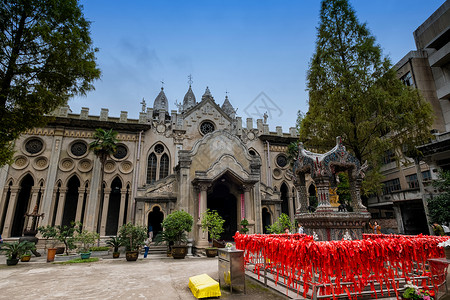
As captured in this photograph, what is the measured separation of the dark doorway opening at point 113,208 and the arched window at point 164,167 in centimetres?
505

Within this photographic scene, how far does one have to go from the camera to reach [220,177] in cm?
2200

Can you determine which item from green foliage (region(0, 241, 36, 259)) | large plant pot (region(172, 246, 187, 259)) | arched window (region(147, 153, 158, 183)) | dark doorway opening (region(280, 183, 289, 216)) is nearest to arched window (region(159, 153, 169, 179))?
arched window (region(147, 153, 158, 183))

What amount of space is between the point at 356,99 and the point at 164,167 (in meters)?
22.8

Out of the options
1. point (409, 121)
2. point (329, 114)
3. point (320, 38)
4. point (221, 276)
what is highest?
point (320, 38)

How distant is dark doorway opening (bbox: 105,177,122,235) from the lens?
29.1m

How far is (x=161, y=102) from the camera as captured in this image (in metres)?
54.2

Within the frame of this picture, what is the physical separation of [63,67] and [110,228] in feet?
73.8

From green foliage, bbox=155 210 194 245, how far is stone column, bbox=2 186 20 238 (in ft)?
62.1

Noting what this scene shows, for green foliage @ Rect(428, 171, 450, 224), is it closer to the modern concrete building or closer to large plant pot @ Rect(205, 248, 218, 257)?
the modern concrete building

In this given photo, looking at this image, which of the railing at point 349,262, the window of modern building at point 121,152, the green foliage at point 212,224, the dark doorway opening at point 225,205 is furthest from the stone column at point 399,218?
the window of modern building at point 121,152

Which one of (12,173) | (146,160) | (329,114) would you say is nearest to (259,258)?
(329,114)

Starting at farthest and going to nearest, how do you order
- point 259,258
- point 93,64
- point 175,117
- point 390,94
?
point 175,117 → point 390,94 → point 93,64 → point 259,258

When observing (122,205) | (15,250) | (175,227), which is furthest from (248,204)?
(15,250)

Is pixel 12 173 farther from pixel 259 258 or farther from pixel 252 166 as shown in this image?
pixel 259 258
